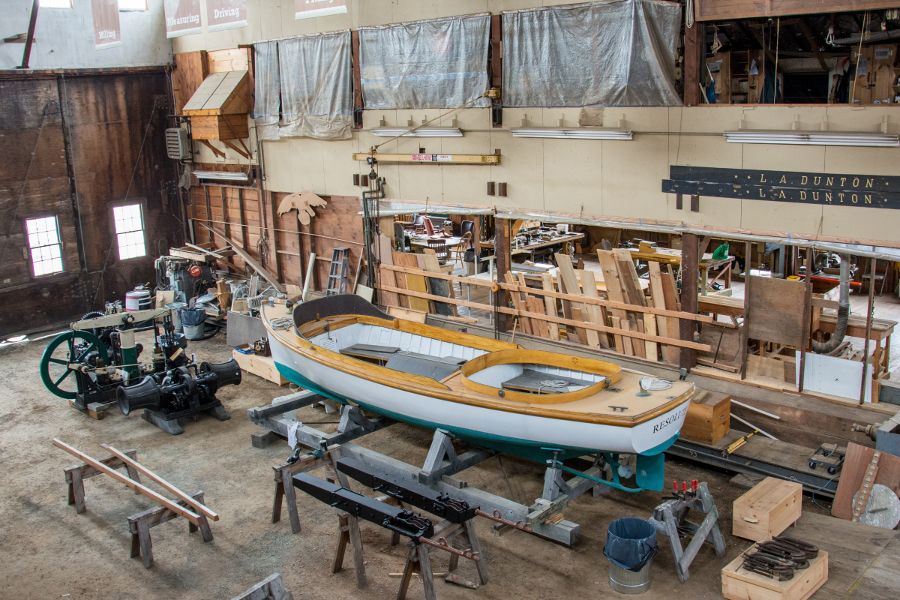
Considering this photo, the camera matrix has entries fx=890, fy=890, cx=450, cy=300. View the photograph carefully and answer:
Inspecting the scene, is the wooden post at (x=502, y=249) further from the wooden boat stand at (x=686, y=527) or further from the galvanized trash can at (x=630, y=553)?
the galvanized trash can at (x=630, y=553)

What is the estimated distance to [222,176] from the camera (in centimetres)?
1780

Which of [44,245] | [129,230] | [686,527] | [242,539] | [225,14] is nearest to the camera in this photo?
[686,527]

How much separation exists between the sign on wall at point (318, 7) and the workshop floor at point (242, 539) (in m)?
6.01

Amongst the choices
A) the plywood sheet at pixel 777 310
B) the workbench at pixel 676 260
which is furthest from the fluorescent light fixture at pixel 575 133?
the workbench at pixel 676 260

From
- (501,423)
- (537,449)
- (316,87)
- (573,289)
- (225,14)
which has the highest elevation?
(225,14)

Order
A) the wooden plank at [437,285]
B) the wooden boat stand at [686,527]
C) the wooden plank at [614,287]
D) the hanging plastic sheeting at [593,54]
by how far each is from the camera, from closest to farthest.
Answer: the wooden boat stand at [686,527] → the hanging plastic sheeting at [593,54] → the wooden plank at [614,287] → the wooden plank at [437,285]

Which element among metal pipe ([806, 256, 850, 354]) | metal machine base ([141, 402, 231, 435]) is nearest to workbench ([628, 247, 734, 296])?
metal pipe ([806, 256, 850, 354])

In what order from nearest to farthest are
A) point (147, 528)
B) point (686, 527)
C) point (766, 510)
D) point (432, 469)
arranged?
point (766, 510)
point (686, 527)
point (147, 528)
point (432, 469)

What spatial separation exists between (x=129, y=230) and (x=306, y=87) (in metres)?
5.78

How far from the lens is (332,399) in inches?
470

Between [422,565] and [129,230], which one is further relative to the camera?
[129,230]

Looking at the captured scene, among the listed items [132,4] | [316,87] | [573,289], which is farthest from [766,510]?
[132,4]

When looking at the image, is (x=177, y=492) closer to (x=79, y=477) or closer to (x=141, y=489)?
(x=141, y=489)

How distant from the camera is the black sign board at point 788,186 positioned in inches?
370
